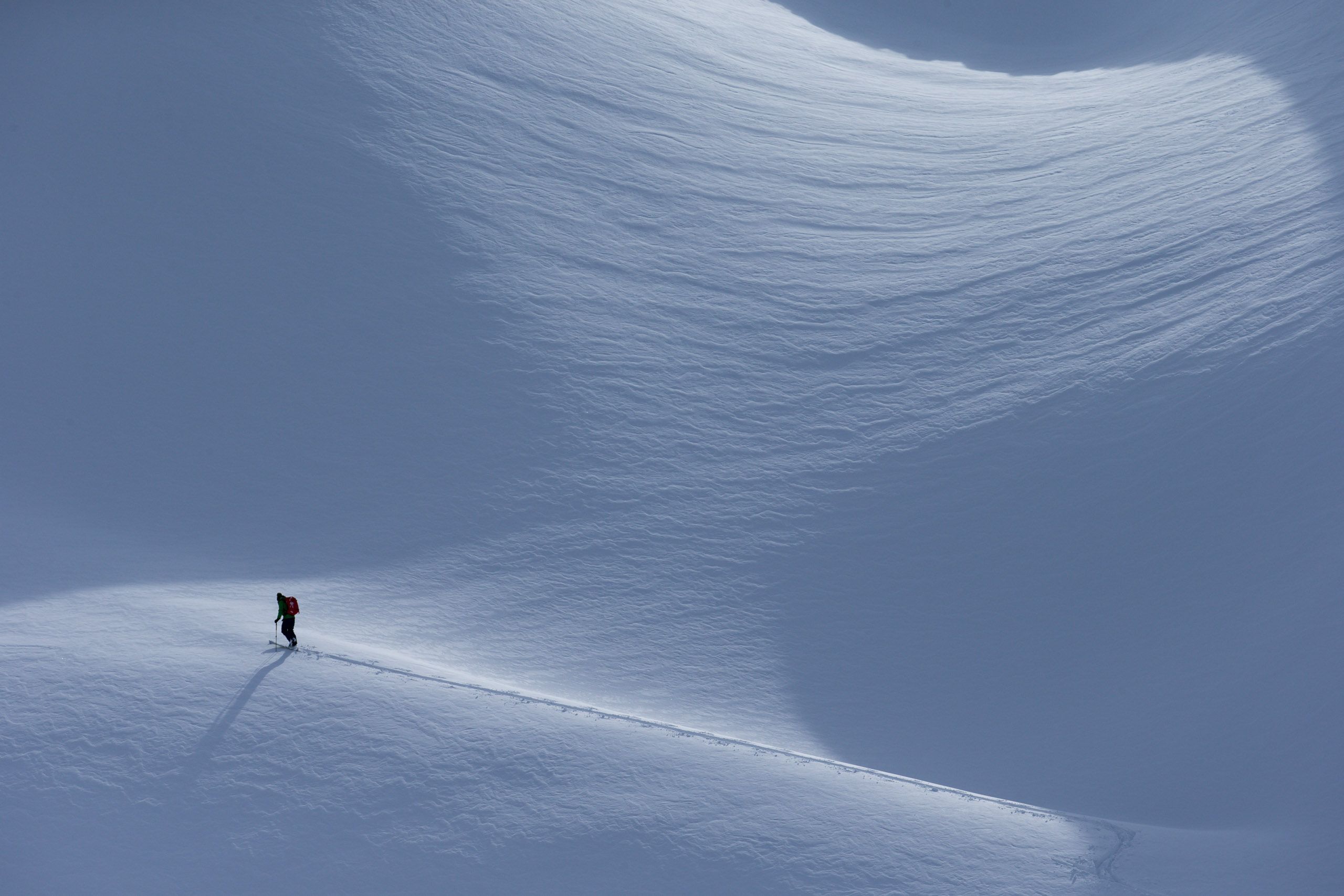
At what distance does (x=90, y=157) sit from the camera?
1848cm

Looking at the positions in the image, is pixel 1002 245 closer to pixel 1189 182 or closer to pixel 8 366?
pixel 1189 182

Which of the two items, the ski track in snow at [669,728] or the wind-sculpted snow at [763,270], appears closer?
the ski track in snow at [669,728]

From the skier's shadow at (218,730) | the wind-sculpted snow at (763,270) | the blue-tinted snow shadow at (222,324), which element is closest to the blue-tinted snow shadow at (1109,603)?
the wind-sculpted snow at (763,270)

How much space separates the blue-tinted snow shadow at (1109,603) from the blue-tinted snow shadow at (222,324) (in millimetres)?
4983

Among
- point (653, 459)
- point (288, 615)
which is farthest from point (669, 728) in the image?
point (653, 459)

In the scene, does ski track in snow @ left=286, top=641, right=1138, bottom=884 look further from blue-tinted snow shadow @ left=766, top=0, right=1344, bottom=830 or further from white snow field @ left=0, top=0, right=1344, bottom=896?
blue-tinted snow shadow @ left=766, top=0, right=1344, bottom=830

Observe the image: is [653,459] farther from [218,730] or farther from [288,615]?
[218,730]

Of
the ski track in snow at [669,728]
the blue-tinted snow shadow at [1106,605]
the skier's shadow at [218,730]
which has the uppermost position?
the blue-tinted snow shadow at [1106,605]

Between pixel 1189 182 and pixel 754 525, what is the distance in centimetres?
1016

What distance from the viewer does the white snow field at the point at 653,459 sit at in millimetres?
9711

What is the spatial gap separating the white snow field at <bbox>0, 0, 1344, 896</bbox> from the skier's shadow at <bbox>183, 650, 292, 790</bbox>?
0.03 meters

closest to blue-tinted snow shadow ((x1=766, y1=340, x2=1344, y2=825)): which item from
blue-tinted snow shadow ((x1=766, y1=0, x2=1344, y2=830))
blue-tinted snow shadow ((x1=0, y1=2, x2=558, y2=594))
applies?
blue-tinted snow shadow ((x1=766, y1=0, x2=1344, y2=830))

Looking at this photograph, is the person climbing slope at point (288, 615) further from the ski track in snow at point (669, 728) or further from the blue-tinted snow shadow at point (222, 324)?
the blue-tinted snow shadow at point (222, 324)

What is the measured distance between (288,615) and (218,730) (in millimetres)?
1396
